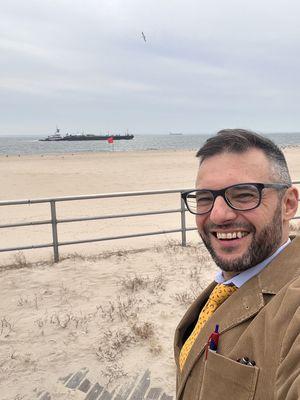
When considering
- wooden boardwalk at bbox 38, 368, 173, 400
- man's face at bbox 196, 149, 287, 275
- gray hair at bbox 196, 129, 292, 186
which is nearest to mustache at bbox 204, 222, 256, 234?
man's face at bbox 196, 149, 287, 275

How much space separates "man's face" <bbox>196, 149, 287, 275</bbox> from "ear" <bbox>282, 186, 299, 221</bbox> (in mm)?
41

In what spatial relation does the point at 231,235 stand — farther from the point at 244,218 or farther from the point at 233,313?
the point at 233,313

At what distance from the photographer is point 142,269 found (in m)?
5.55

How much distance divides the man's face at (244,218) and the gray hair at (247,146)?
0.07 ft

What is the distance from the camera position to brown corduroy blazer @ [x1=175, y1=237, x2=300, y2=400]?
1.04 m

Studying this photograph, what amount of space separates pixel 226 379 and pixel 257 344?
15 cm

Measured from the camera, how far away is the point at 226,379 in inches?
45.1

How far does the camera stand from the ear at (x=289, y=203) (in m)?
1.48

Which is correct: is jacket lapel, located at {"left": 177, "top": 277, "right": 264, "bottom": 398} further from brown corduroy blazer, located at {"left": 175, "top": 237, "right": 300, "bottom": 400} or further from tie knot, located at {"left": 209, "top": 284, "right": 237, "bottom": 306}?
tie knot, located at {"left": 209, "top": 284, "right": 237, "bottom": 306}

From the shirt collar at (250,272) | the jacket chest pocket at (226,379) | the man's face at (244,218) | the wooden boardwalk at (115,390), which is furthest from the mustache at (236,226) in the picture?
the wooden boardwalk at (115,390)

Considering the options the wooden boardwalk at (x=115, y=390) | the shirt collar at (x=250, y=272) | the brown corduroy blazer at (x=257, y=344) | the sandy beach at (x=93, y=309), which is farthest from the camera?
the sandy beach at (x=93, y=309)

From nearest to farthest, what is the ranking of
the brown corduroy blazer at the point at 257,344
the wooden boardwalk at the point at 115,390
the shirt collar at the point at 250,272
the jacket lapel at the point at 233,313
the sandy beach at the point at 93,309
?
the brown corduroy blazer at the point at 257,344 < the jacket lapel at the point at 233,313 < the shirt collar at the point at 250,272 < the wooden boardwalk at the point at 115,390 < the sandy beach at the point at 93,309

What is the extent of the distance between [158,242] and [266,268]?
20.0ft

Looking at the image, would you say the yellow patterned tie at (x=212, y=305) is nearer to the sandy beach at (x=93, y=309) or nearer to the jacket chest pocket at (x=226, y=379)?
the jacket chest pocket at (x=226, y=379)
